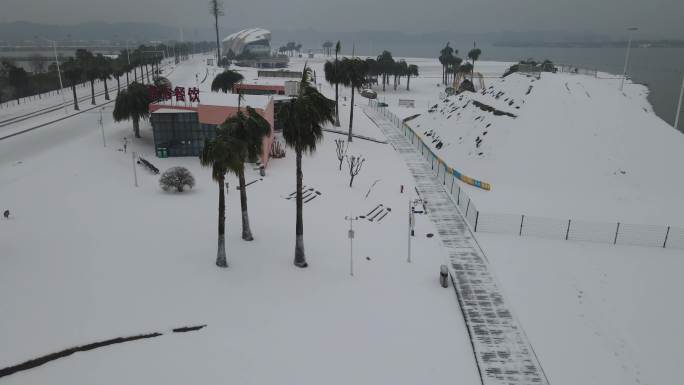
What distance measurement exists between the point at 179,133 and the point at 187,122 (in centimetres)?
149

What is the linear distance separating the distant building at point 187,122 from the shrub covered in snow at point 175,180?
9164 mm

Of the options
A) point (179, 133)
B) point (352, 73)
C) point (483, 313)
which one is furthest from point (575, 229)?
point (179, 133)

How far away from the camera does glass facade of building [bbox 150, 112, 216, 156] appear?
142ft

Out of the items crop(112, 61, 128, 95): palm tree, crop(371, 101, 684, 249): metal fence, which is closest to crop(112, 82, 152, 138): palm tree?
crop(371, 101, 684, 249): metal fence

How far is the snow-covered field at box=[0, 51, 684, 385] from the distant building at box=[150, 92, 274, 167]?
220 centimetres

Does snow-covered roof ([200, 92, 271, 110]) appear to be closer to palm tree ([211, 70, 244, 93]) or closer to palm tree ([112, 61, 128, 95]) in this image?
palm tree ([211, 70, 244, 93])

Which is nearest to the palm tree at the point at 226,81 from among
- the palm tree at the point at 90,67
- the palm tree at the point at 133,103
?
the palm tree at the point at 90,67

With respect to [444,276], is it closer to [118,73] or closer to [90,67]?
[90,67]

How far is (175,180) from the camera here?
34.2 meters

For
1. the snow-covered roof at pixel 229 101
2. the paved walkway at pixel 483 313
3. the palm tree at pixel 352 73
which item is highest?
the palm tree at pixel 352 73

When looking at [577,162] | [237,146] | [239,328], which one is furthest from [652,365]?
[577,162]

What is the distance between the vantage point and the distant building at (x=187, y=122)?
42781 millimetres

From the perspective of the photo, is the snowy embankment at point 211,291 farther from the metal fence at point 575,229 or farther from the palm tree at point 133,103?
the palm tree at point 133,103

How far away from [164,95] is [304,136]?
2917 cm
